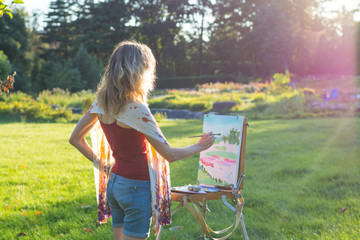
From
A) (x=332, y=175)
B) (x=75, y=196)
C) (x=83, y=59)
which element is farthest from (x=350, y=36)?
(x=75, y=196)

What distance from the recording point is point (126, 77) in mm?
2205

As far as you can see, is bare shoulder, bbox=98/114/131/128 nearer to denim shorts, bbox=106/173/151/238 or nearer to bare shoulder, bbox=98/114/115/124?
bare shoulder, bbox=98/114/115/124

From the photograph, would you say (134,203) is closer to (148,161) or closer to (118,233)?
(148,161)

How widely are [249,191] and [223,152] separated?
6.99ft

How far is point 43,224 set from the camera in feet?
13.0

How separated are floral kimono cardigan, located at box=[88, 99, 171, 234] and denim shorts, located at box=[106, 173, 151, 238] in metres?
0.05

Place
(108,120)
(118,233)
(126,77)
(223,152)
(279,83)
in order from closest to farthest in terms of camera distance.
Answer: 1. (126,77)
2. (108,120)
3. (118,233)
4. (223,152)
5. (279,83)

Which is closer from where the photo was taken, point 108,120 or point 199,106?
point 108,120

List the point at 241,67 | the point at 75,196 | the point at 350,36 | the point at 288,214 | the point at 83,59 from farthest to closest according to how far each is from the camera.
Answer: the point at 241,67 → the point at 350,36 → the point at 83,59 → the point at 75,196 → the point at 288,214

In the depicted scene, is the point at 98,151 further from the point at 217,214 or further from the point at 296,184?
the point at 296,184

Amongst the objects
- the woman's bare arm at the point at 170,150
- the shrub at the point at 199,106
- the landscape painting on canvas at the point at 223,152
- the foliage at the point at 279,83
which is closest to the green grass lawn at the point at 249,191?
the landscape painting on canvas at the point at 223,152

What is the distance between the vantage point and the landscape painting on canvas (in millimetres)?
3219

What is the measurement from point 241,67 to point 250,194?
41.0m

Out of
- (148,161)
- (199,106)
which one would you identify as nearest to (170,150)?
(148,161)
